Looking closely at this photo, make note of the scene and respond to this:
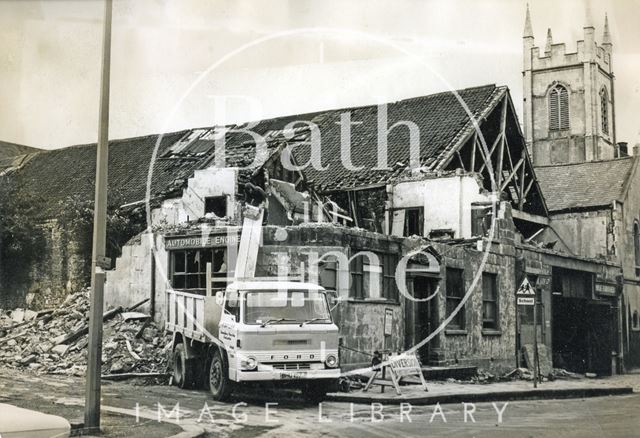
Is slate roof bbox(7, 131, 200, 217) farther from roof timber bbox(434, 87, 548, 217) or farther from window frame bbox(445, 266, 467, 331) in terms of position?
roof timber bbox(434, 87, 548, 217)

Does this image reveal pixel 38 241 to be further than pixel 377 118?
No

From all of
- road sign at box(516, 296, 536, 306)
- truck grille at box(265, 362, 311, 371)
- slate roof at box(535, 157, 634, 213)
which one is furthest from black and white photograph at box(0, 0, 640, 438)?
road sign at box(516, 296, 536, 306)

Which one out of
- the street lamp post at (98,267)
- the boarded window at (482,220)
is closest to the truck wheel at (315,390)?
the street lamp post at (98,267)

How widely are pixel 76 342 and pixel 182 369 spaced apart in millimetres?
2181

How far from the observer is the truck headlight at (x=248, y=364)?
1219cm

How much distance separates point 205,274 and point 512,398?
644 cm

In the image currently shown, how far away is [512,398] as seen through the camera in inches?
620

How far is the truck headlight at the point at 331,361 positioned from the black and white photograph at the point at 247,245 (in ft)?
0.13

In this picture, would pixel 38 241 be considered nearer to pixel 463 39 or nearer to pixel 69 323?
pixel 69 323

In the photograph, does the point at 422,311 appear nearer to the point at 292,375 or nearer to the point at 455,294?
the point at 455,294

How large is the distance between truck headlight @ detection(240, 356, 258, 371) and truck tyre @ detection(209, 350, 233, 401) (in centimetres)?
48

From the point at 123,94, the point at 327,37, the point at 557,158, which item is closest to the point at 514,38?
the point at 327,37

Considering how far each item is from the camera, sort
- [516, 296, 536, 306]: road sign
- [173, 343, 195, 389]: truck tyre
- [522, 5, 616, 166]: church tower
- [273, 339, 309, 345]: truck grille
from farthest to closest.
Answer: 1. [522, 5, 616, 166]: church tower
2. [516, 296, 536, 306]: road sign
3. [173, 343, 195, 389]: truck tyre
4. [273, 339, 309, 345]: truck grille

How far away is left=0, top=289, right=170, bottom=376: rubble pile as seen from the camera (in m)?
13.7
